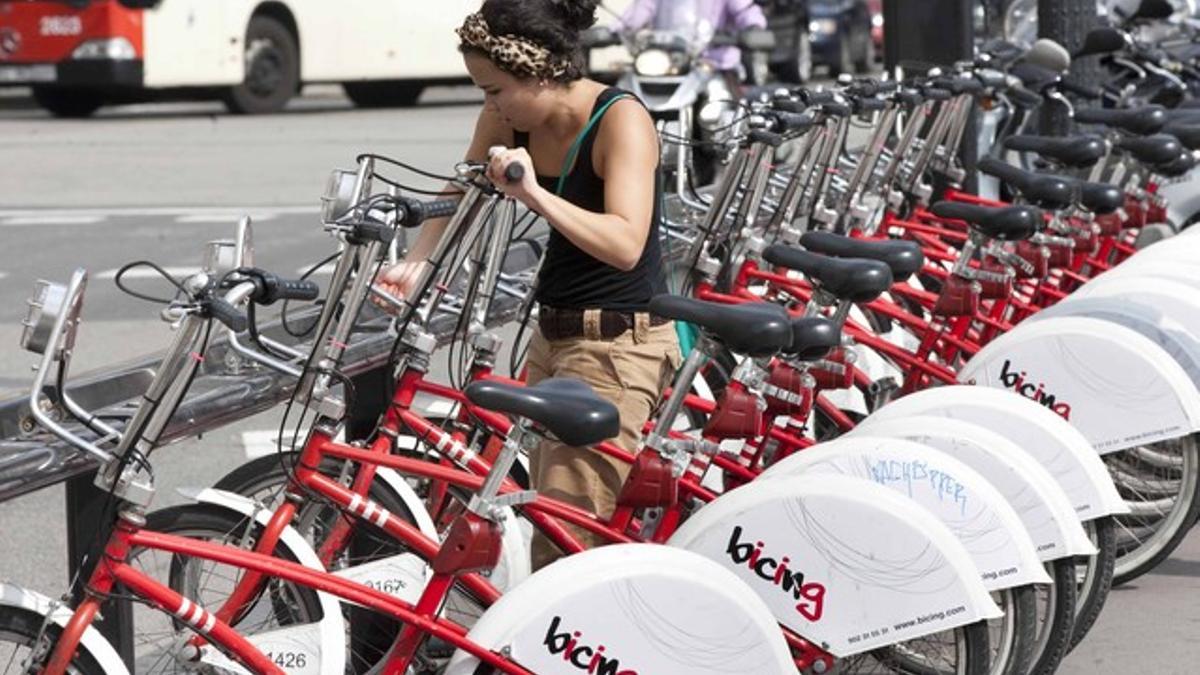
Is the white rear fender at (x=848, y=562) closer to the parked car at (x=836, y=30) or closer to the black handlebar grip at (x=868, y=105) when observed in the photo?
the black handlebar grip at (x=868, y=105)

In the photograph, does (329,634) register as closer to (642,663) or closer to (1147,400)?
(642,663)

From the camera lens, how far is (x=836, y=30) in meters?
32.8

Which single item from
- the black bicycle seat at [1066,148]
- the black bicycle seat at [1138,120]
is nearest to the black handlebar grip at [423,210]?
the black bicycle seat at [1066,148]

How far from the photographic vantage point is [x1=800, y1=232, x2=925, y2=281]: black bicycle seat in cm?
609

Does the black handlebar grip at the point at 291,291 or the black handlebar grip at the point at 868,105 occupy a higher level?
the black handlebar grip at the point at 291,291

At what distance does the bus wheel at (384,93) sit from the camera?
87.3 ft

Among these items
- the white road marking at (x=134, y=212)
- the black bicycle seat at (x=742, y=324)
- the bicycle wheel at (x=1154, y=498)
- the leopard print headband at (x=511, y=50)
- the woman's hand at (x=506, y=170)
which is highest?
the leopard print headband at (x=511, y=50)

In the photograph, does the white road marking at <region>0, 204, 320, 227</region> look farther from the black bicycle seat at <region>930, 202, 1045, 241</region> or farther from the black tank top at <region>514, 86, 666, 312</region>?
the black tank top at <region>514, 86, 666, 312</region>

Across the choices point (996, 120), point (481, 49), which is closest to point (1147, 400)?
point (481, 49)

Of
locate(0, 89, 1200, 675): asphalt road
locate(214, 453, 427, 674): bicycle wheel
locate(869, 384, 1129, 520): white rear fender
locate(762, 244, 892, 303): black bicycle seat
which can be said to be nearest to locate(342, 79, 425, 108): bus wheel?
locate(0, 89, 1200, 675): asphalt road

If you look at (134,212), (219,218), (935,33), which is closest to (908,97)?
(935,33)

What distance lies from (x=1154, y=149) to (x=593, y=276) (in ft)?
12.9

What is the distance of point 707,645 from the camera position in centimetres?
427

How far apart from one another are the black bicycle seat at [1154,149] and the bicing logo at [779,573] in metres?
4.33
